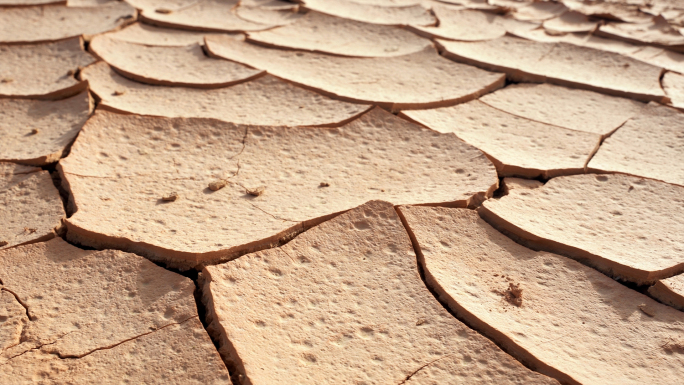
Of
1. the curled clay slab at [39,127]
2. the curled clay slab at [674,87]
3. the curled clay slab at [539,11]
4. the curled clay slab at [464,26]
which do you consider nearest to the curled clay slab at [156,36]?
the curled clay slab at [39,127]

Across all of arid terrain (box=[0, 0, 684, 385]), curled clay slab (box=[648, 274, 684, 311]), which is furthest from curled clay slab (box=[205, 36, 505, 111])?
curled clay slab (box=[648, 274, 684, 311])

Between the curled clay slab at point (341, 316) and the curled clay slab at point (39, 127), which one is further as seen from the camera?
the curled clay slab at point (39, 127)

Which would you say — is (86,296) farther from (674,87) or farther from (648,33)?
(648,33)

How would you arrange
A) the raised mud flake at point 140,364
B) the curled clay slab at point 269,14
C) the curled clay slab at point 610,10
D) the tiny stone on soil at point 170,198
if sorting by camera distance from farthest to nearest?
1. the curled clay slab at point 610,10
2. the curled clay slab at point 269,14
3. the tiny stone on soil at point 170,198
4. the raised mud flake at point 140,364

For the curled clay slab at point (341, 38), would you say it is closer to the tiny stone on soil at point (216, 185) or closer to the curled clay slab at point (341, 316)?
the tiny stone on soil at point (216, 185)

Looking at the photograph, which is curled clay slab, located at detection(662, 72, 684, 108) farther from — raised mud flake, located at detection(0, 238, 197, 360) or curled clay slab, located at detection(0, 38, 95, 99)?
curled clay slab, located at detection(0, 38, 95, 99)

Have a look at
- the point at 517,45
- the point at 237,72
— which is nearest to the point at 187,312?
the point at 237,72

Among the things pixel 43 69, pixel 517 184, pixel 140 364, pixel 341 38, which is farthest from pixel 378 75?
pixel 140 364
